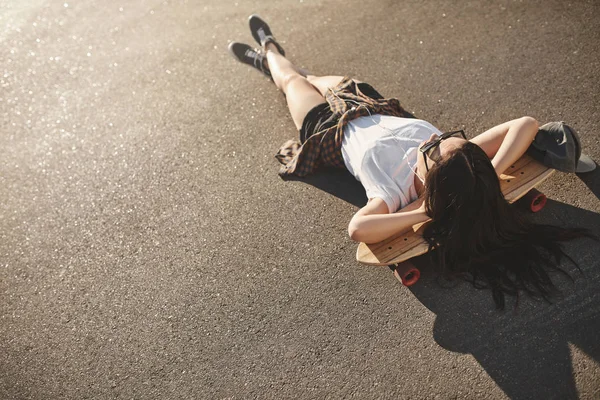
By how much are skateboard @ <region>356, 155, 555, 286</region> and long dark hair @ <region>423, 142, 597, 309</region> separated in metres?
0.12

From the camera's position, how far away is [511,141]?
4.11 metres

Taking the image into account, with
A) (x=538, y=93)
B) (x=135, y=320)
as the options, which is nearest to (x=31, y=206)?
(x=135, y=320)

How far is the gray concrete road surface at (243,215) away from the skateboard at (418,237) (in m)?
0.15

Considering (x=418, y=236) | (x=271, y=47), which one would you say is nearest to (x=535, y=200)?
(x=418, y=236)

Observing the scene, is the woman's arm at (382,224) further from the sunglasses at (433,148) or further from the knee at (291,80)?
the knee at (291,80)

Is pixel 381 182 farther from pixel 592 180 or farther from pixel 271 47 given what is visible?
pixel 271 47

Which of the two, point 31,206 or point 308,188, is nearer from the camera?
point 308,188

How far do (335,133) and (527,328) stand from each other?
2052mm

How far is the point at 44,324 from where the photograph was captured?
4359mm

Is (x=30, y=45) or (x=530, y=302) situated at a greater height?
(x=30, y=45)

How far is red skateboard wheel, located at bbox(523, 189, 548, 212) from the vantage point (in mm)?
4262

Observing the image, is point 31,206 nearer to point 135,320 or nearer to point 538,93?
point 135,320

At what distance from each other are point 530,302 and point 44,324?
3489mm

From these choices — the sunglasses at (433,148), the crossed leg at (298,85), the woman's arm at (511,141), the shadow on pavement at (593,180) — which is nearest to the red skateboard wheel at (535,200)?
the woman's arm at (511,141)
